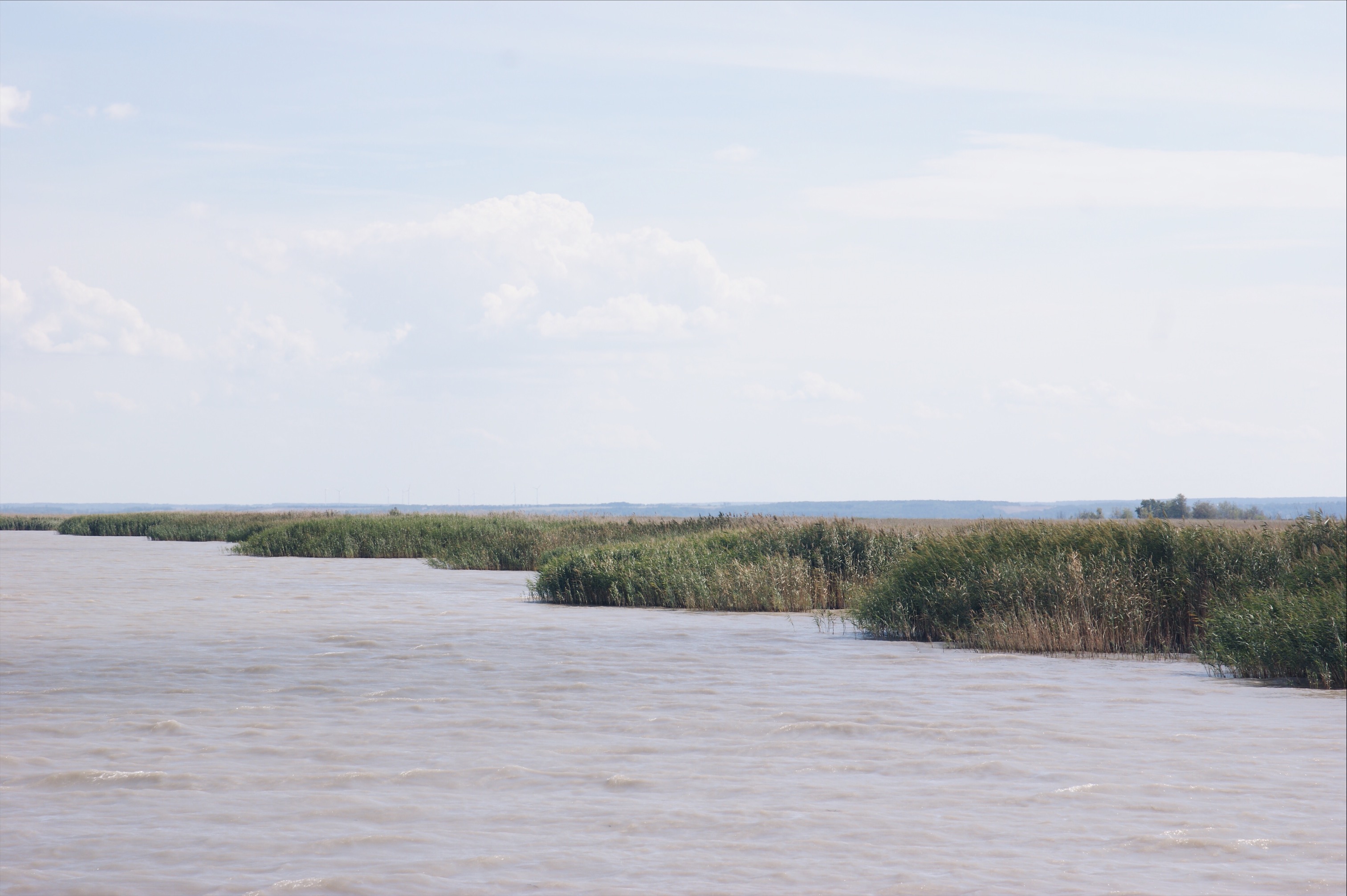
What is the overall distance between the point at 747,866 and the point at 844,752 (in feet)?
12.5

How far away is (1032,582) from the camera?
65.0ft

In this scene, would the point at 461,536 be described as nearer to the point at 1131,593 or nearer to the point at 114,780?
the point at 1131,593

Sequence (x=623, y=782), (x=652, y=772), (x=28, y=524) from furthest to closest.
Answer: (x=28, y=524)
(x=652, y=772)
(x=623, y=782)

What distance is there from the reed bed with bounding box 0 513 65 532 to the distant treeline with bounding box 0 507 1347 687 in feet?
318

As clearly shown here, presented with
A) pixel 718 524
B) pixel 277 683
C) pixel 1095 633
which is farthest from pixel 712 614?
pixel 718 524

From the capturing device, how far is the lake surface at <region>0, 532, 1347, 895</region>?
7.87 meters

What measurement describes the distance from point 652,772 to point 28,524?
419 feet

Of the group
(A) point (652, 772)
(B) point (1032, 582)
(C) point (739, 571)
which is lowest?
(A) point (652, 772)

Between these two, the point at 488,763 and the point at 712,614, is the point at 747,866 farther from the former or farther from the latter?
the point at 712,614

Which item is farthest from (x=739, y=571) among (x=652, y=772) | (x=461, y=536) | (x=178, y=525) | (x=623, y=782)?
(x=178, y=525)

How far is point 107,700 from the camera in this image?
14555 mm

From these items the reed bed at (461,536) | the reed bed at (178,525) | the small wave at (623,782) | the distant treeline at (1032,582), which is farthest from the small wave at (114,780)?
the reed bed at (178,525)

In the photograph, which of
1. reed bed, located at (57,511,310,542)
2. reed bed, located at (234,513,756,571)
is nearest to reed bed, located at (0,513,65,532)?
reed bed, located at (57,511,310,542)

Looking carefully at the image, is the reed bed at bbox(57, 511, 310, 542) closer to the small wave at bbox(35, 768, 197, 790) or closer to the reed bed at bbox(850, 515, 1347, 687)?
the reed bed at bbox(850, 515, 1347, 687)
